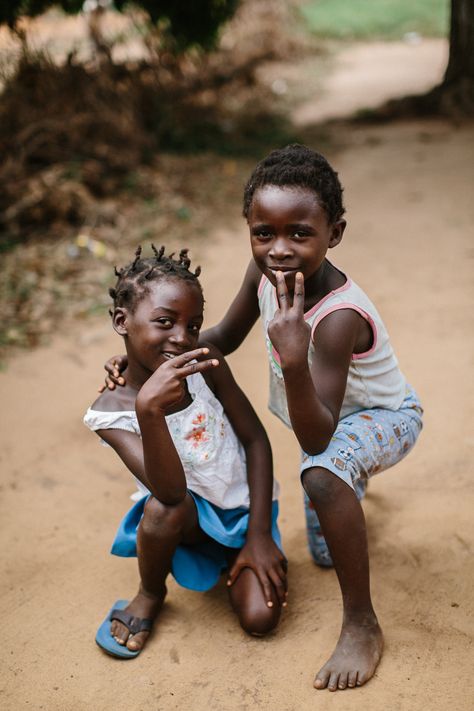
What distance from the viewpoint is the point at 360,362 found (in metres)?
2.04

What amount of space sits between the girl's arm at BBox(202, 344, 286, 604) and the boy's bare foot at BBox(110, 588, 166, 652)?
237mm

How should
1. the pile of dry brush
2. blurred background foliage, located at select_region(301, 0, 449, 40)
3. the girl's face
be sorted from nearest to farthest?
the girl's face, the pile of dry brush, blurred background foliage, located at select_region(301, 0, 449, 40)

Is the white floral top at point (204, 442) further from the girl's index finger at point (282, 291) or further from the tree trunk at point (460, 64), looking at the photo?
the tree trunk at point (460, 64)

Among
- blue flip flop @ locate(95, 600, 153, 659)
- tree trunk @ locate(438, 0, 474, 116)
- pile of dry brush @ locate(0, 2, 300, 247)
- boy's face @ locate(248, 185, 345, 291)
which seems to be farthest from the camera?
tree trunk @ locate(438, 0, 474, 116)

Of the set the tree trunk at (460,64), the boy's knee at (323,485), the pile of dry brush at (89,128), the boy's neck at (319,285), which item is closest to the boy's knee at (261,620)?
the boy's knee at (323,485)

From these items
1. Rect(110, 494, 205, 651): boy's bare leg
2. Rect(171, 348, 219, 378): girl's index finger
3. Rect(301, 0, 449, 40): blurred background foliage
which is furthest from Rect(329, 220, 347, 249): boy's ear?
Rect(301, 0, 449, 40): blurred background foliage

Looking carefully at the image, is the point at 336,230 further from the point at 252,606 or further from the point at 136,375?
the point at 252,606

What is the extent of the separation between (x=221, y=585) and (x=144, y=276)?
1058mm

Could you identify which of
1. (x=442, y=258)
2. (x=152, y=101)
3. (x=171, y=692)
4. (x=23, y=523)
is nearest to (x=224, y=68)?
(x=152, y=101)

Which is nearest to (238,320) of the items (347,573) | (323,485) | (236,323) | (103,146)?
(236,323)

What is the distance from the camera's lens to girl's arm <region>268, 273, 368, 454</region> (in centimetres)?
175

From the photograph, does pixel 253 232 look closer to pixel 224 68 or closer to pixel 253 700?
pixel 253 700

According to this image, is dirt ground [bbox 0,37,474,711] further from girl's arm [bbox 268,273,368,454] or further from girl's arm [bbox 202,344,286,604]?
girl's arm [bbox 268,273,368,454]

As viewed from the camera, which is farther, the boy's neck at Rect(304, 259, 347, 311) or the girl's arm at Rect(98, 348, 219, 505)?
the boy's neck at Rect(304, 259, 347, 311)
